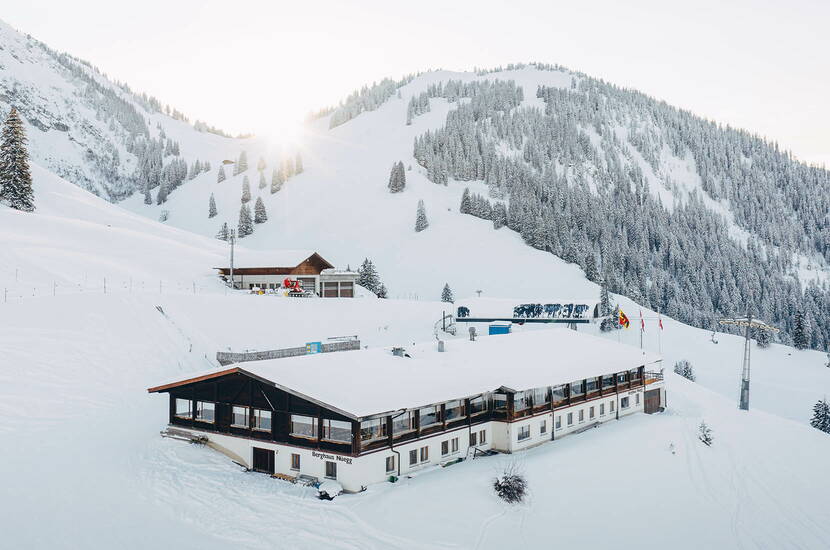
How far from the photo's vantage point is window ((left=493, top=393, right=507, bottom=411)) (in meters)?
31.6

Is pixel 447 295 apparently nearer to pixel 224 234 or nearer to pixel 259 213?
pixel 224 234

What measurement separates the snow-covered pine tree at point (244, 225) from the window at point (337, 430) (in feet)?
385

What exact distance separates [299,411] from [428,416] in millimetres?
6790

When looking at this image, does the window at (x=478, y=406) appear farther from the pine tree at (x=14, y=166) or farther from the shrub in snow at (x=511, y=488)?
the pine tree at (x=14, y=166)

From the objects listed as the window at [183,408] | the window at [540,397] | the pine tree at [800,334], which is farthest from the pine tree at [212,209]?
the pine tree at [800,334]

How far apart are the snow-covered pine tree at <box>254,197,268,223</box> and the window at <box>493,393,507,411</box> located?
120 m

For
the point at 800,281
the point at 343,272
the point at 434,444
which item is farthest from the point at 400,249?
the point at 800,281

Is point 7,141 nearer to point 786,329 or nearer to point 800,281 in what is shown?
point 786,329

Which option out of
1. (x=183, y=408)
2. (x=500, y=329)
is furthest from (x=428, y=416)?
(x=500, y=329)

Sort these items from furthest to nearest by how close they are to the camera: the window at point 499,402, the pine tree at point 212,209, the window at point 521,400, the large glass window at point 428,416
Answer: the pine tree at point 212,209 < the window at point 521,400 < the window at point 499,402 < the large glass window at point 428,416

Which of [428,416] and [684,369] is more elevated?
[428,416]

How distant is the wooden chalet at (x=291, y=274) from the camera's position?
72.6 meters

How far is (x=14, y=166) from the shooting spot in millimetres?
65812

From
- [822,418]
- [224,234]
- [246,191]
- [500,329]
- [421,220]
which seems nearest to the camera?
[500,329]
